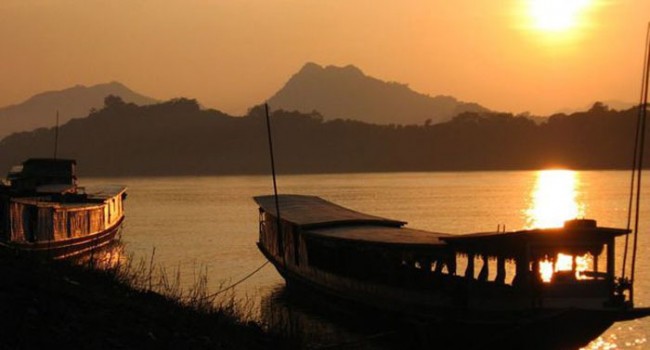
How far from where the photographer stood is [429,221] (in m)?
104

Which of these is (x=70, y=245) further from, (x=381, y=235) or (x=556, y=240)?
(x=556, y=240)

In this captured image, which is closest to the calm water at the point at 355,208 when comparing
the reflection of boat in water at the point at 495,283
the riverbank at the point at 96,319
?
the reflection of boat in water at the point at 495,283

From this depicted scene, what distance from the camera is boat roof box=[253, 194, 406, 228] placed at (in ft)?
125

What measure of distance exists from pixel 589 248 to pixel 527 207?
120231 mm

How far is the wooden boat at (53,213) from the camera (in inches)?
1467

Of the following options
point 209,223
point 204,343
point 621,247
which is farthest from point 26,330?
point 209,223

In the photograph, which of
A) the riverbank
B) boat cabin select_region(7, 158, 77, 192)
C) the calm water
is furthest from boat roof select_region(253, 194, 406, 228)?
boat cabin select_region(7, 158, 77, 192)

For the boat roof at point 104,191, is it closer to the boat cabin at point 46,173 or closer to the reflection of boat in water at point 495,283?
the boat cabin at point 46,173

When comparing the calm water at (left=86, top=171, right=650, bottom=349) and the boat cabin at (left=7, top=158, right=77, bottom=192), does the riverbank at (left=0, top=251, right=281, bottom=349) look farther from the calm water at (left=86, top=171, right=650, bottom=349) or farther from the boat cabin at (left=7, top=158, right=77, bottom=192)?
the boat cabin at (left=7, top=158, right=77, bottom=192)

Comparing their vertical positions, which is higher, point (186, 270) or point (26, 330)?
point (26, 330)

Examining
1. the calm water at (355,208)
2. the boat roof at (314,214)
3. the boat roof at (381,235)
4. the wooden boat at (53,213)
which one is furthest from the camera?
the calm water at (355,208)

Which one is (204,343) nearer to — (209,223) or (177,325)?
(177,325)

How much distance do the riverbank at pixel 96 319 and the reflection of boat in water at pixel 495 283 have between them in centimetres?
677

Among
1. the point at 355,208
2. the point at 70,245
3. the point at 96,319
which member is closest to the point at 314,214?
the point at 70,245
